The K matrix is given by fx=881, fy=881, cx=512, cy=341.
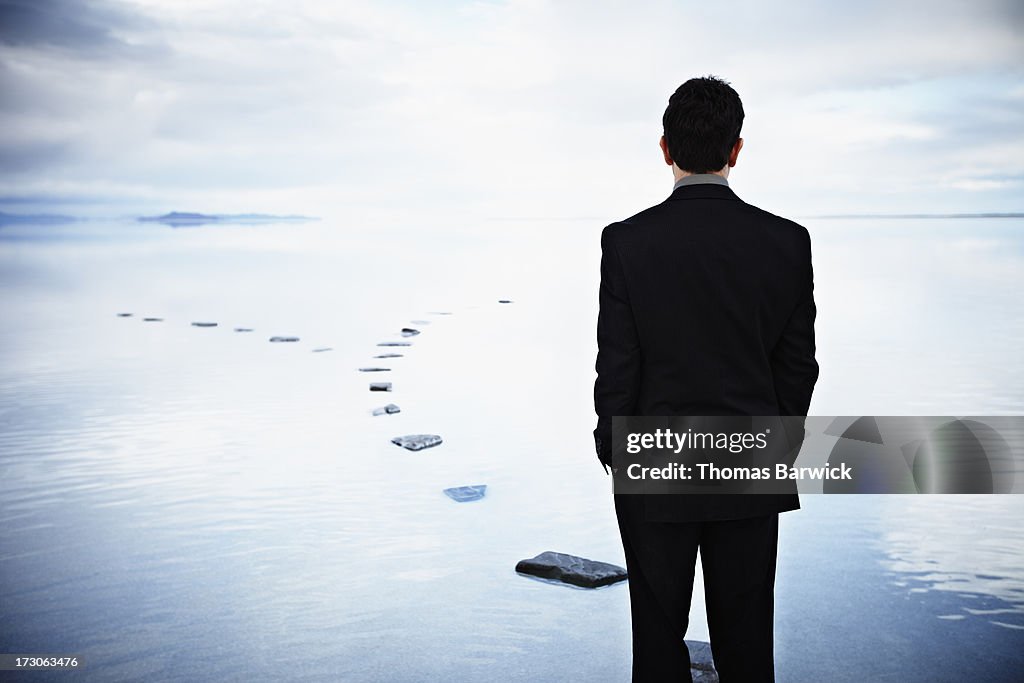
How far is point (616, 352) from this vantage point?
1711mm

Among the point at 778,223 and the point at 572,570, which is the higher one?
the point at 778,223

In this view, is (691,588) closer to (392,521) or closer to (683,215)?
(683,215)

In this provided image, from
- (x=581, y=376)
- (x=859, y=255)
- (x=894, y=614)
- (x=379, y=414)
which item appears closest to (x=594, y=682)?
(x=894, y=614)

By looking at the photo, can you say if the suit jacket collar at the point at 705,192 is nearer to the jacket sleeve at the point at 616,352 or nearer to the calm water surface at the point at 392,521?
the jacket sleeve at the point at 616,352

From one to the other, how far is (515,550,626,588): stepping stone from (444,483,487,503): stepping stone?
73 centimetres

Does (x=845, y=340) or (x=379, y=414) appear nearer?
(x=379, y=414)

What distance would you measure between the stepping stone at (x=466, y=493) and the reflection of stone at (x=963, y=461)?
1.93 metres

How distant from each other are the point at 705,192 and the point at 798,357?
0.38 m

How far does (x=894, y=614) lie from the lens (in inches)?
106

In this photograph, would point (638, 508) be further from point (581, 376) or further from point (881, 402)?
point (581, 376)

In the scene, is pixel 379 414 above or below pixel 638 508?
below

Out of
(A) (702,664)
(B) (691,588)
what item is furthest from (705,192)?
(A) (702,664)

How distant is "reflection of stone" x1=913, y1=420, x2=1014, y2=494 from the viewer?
3.88 m

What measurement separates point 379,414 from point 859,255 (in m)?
14.9
